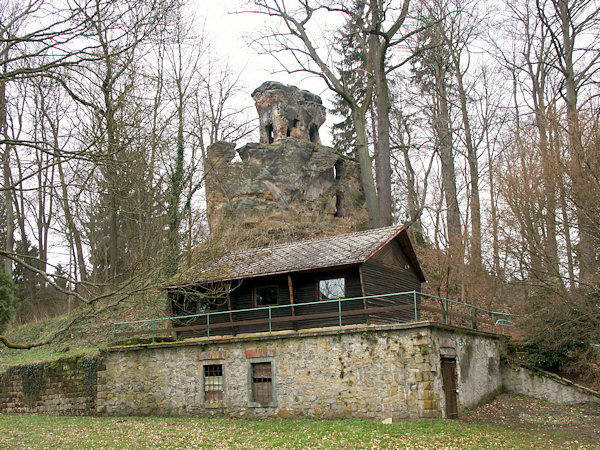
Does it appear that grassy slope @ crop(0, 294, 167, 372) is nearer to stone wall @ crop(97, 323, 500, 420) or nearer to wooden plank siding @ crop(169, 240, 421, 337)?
stone wall @ crop(97, 323, 500, 420)

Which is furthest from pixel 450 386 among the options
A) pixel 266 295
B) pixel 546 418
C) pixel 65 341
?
pixel 65 341

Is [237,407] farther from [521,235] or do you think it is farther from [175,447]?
[521,235]

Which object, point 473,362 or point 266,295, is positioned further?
point 266,295

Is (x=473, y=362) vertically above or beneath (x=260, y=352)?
beneath

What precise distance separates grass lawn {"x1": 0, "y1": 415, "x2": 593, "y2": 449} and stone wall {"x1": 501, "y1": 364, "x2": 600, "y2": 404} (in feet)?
14.3

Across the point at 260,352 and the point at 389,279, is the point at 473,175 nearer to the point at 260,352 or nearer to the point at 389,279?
the point at 389,279

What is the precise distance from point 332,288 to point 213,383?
15.6ft

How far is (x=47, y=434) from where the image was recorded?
1452 cm

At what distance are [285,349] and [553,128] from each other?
10.5m

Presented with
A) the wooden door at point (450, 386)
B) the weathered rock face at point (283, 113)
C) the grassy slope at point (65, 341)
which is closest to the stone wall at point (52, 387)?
the grassy slope at point (65, 341)

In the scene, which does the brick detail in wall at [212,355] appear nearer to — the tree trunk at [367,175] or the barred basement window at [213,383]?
the barred basement window at [213,383]

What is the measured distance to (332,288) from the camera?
1764 centimetres

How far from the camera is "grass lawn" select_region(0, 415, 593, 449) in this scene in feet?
41.1

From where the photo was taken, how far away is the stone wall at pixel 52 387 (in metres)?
19.6
